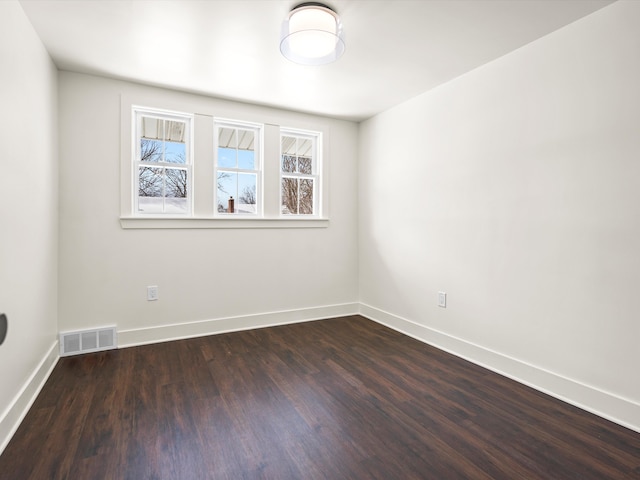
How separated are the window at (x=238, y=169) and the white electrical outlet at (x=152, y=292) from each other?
3.24 ft

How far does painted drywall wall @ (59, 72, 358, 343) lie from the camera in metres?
3.00

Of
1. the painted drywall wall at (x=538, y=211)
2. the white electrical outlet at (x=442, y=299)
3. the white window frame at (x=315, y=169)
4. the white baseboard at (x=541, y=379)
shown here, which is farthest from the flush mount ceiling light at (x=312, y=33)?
the white baseboard at (x=541, y=379)

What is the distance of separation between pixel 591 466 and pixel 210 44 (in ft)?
10.9

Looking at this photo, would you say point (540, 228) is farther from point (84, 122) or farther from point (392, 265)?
point (84, 122)

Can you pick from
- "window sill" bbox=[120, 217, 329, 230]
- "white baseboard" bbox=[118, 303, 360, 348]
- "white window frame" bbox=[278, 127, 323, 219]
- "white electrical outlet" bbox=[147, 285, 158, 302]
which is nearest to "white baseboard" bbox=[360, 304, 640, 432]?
"white baseboard" bbox=[118, 303, 360, 348]

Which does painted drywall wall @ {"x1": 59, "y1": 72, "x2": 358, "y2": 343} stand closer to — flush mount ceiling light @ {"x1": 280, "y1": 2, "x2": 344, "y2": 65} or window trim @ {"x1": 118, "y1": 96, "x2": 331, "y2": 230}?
window trim @ {"x1": 118, "y1": 96, "x2": 331, "y2": 230}

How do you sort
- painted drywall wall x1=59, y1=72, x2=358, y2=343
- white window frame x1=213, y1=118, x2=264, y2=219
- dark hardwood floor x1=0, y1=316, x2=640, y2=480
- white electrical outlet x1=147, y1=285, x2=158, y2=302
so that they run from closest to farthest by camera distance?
dark hardwood floor x1=0, y1=316, x2=640, y2=480 → painted drywall wall x1=59, y1=72, x2=358, y2=343 → white electrical outlet x1=147, y1=285, x2=158, y2=302 → white window frame x1=213, y1=118, x2=264, y2=219

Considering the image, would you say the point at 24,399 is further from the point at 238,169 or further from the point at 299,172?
the point at 299,172

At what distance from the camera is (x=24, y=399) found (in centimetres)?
205

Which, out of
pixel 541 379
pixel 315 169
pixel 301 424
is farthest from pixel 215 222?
pixel 541 379

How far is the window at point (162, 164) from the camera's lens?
333 cm

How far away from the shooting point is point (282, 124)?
3.90 m

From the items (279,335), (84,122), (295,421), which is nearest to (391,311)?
(279,335)

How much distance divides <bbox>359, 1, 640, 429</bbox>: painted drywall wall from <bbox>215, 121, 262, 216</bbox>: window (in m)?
1.62
